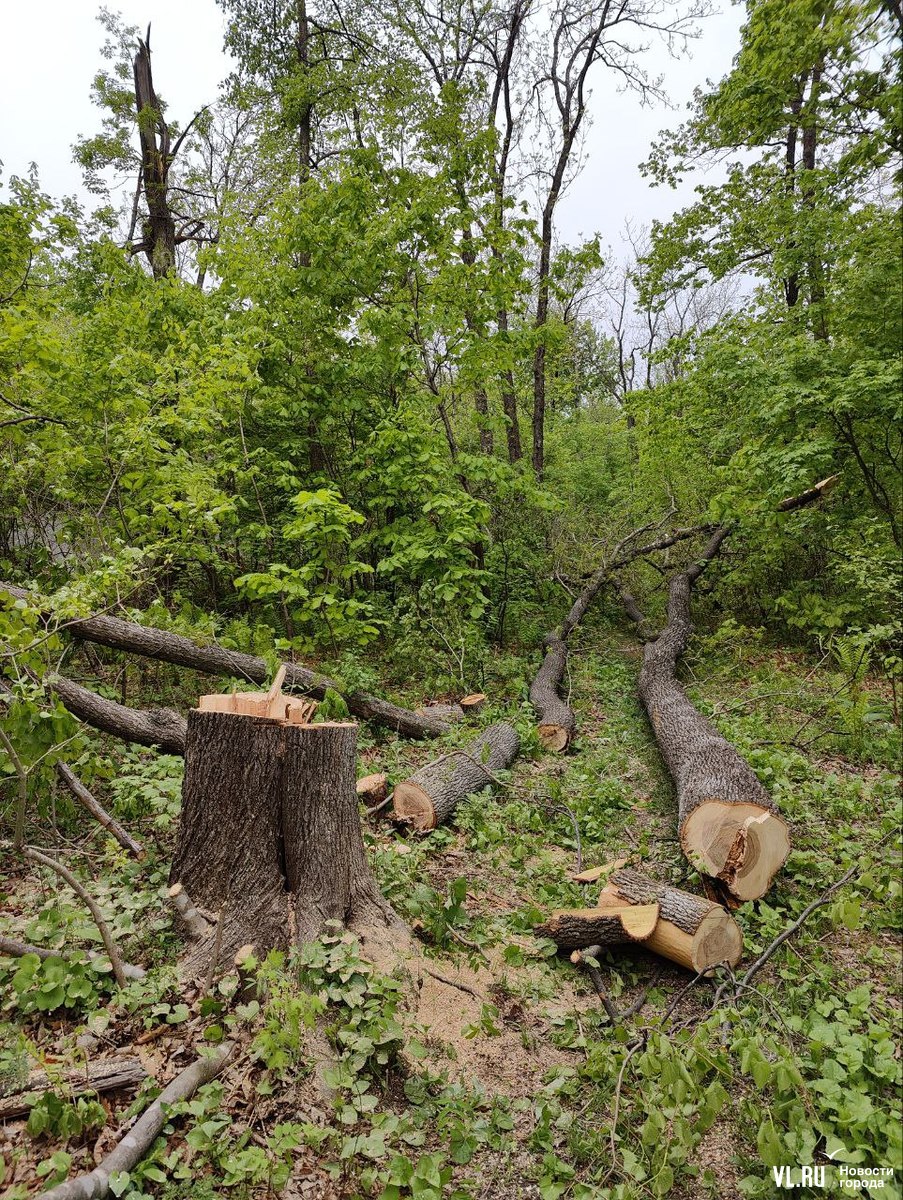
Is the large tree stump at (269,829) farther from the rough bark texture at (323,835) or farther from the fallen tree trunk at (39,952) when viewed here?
the fallen tree trunk at (39,952)

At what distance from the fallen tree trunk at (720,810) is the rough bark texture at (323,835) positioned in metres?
1.84

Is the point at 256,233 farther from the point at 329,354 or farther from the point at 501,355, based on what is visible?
the point at 501,355

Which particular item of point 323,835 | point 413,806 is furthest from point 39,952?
point 413,806

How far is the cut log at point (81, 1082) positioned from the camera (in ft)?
6.19

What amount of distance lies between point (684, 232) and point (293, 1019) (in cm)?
1180

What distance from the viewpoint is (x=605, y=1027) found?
271cm

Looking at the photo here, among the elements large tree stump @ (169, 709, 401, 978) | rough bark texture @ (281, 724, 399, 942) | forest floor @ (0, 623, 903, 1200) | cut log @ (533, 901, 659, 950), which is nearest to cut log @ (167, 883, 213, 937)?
large tree stump @ (169, 709, 401, 978)

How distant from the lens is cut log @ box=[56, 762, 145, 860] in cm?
299

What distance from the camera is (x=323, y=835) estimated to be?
294 centimetres

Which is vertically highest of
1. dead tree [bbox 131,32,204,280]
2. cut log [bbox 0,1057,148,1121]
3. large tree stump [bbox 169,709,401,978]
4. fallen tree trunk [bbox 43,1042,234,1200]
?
dead tree [bbox 131,32,204,280]

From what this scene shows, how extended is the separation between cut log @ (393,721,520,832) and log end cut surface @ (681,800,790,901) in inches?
68.9

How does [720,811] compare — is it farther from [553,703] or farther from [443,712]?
[443,712]

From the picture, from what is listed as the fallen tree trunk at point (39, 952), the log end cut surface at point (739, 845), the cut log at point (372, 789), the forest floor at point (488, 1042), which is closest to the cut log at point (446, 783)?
the cut log at point (372, 789)

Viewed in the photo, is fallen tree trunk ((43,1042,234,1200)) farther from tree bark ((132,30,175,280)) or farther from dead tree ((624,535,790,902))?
tree bark ((132,30,175,280))
